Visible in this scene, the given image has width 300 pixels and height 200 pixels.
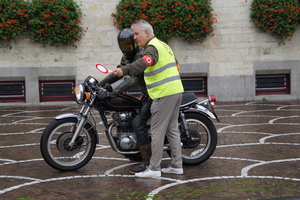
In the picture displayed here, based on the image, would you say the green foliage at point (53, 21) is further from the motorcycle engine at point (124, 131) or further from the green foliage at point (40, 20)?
the motorcycle engine at point (124, 131)

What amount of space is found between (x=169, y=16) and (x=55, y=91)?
4078 mm

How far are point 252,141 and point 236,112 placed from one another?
422 centimetres

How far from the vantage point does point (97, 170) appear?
655cm

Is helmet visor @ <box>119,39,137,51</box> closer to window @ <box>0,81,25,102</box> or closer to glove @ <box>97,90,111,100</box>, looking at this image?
glove @ <box>97,90,111,100</box>

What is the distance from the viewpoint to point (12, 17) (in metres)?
14.5

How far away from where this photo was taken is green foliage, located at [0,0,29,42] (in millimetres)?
14445

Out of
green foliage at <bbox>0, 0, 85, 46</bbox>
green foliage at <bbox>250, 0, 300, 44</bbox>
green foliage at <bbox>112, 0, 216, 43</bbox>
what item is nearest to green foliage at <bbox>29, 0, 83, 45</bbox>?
green foliage at <bbox>0, 0, 85, 46</bbox>

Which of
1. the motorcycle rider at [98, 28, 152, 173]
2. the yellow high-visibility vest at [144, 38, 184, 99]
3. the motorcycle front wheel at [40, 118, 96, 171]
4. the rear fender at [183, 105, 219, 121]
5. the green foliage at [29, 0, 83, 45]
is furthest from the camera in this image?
the green foliage at [29, 0, 83, 45]

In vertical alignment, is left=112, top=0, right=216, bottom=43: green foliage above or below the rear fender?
above

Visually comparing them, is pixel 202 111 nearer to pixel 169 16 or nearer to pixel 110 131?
pixel 110 131

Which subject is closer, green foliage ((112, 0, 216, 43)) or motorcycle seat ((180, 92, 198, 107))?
motorcycle seat ((180, 92, 198, 107))

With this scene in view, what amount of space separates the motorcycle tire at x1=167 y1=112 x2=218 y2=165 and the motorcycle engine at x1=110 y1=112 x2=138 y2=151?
0.66m

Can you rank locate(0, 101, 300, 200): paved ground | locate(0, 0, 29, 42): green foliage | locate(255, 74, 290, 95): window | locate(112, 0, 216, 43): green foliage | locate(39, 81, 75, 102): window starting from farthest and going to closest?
1. locate(255, 74, 290, 95): window
2. locate(39, 81, 75, 102): window
3. locate(112, 0, 216, 43): green foliage
4. locate(0, 0, 29, 42): green foliage
5. locate(0, 101, 300, 200): paved ground

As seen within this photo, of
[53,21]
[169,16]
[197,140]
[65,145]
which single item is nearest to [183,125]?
[197,140]
